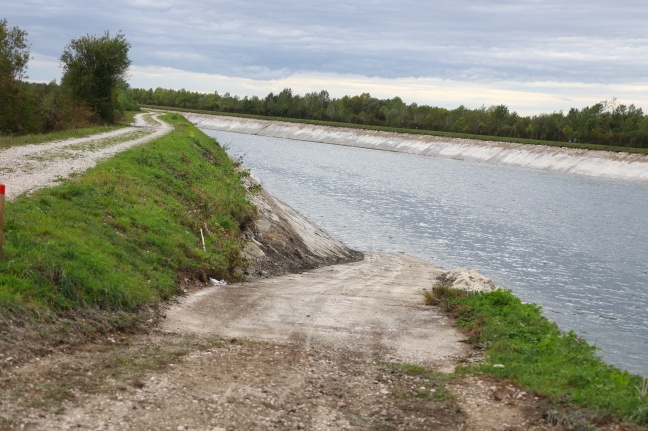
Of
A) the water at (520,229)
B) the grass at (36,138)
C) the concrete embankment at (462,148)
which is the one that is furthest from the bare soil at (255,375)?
the concrete embankment at (462,148)

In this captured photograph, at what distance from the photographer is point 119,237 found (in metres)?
16.0

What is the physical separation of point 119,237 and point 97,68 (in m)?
48.6

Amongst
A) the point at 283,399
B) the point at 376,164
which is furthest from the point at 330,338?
the point at 376,164

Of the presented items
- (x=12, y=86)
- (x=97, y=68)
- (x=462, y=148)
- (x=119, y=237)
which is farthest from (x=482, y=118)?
(x=119, y=237)

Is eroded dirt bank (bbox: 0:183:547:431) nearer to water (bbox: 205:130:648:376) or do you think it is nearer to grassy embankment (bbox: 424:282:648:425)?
grassy embankment (bbox: 424:282:648:425)

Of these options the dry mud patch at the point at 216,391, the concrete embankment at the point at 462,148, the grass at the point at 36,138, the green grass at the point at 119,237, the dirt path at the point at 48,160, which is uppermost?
the concrete embankment at the point at 462,148

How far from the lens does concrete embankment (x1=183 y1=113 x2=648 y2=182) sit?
88062 mm

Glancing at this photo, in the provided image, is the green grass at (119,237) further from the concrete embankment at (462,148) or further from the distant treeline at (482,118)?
the distant treeline at (482,118)

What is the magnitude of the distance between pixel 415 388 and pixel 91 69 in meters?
56.6

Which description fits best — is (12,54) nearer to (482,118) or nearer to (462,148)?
(462,148)

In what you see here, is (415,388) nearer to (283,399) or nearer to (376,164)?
(283,399)

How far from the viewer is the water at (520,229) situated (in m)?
22.3

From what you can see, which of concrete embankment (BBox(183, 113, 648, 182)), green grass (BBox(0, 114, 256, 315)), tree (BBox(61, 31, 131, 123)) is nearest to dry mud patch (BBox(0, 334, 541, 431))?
green grass (BBox(0, 114, 256, 315))

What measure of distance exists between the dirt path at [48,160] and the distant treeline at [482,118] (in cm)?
9539
